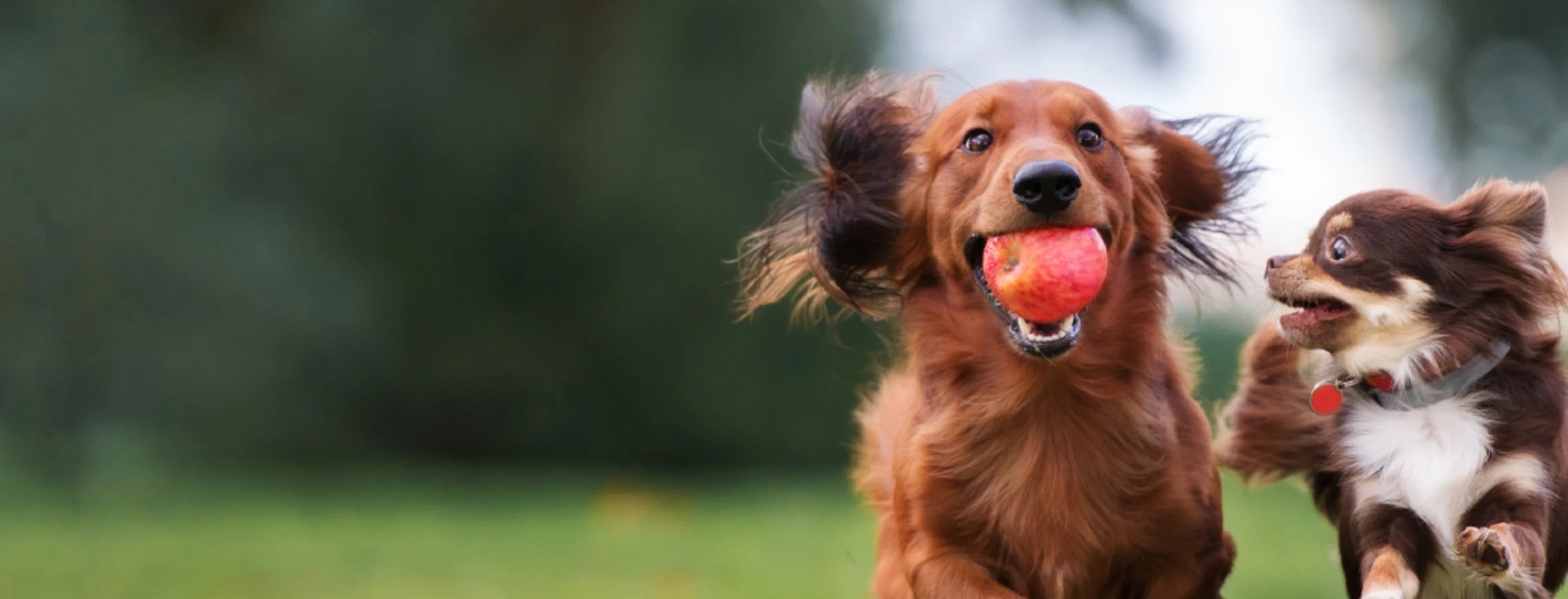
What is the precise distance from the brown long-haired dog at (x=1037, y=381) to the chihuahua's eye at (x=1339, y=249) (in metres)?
0.43

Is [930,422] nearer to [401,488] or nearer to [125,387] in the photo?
[401,488]

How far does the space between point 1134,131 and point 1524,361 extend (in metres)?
1.05

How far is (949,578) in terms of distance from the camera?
319 cm

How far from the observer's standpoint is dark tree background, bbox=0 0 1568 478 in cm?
820

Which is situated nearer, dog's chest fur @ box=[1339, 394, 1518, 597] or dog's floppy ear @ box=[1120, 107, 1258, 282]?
dog's chest fur @ box=[1339, 394, 1518, 597]

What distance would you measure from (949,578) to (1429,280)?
3.76 ft

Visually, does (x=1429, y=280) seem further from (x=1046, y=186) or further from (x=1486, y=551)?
(x=1046, y=186)

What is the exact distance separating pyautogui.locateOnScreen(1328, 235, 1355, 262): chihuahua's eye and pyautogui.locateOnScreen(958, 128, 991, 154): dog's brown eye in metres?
0.75

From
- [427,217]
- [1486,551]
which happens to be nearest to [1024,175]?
[1486,551]

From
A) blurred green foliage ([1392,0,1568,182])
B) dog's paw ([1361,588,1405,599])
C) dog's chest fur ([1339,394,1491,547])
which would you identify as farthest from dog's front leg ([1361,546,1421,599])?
blurred green foliage ([1392,0,1568,182])

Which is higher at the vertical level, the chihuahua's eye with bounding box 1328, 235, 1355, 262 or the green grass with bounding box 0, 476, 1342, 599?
the chihuahua's eye with bounding box 1328, 235, 1355, 262

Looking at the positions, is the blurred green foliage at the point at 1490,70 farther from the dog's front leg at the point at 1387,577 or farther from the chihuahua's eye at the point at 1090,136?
the dog's front leg at the point at 1387,577

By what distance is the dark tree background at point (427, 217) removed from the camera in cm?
820

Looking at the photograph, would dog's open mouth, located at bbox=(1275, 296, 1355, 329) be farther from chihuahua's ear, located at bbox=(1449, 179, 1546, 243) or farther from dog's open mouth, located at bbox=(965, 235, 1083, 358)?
dog's open mouth, located at bbox=(965, 235, 1083, 358)
